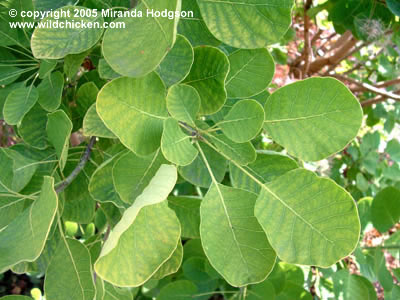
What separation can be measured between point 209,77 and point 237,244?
192mm

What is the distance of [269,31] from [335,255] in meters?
0.24

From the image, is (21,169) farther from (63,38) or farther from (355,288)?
(355,288)

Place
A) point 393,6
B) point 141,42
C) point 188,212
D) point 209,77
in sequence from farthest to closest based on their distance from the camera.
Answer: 1. point 393,6
2. point 188,212
3. point 209,77
4. point 141,42

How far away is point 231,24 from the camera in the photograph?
0.43 metres

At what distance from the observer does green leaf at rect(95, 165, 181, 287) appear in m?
0.38

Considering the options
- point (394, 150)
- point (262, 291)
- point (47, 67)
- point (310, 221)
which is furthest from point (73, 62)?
point (394, 150)

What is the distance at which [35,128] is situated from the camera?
24.4 inches

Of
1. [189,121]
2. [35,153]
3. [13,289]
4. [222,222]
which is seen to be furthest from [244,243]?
[13,289]

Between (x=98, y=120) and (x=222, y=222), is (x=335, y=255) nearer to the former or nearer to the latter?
(x=222, y=222)

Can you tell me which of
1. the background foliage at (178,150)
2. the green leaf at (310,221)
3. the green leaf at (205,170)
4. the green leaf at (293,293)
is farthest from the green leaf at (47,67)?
the green leaf at (293,293)

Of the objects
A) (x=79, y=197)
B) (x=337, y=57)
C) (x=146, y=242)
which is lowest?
(x=337, y=57)

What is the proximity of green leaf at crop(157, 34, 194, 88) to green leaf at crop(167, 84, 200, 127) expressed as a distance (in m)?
0.03

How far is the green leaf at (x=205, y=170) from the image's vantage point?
547 millimetres

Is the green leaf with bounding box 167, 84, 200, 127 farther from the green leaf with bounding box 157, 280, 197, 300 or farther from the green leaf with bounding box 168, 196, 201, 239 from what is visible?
the green leaf with bounding box 157, 280, 197, 300
